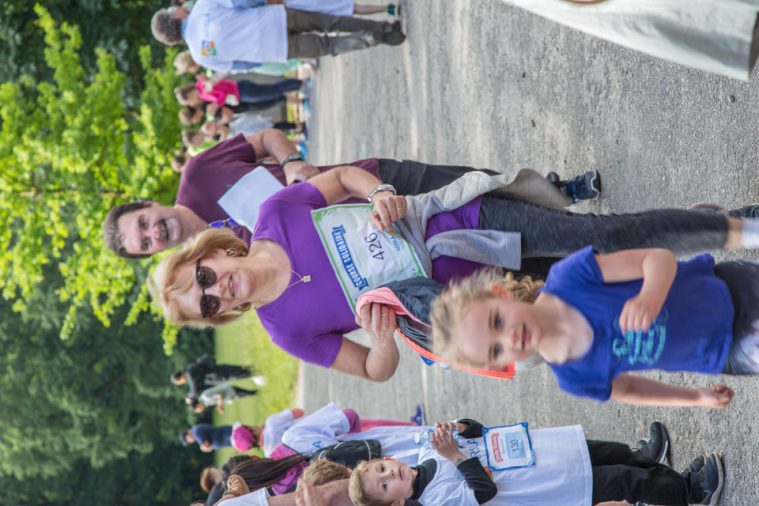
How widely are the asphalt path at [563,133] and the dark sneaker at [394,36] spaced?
4.9 inches

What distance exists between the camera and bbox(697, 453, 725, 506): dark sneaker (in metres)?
4.48

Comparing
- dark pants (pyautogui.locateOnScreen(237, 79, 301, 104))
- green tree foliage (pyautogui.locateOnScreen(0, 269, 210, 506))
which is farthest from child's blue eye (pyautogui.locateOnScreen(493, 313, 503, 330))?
green tree foliage (pyautogui.locateOnScreen(0, 269, 210, 506))

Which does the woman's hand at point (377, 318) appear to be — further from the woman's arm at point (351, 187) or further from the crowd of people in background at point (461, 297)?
the woman's arm at point (351, 187)

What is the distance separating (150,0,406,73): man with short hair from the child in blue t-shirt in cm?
684

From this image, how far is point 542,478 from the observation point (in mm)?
4828

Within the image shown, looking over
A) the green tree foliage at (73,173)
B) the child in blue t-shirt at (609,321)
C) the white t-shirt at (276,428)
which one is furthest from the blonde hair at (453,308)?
the green tree foliage at (73,173)

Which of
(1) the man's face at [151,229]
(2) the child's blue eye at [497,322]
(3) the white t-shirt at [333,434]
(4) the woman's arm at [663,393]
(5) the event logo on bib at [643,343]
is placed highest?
(2) the child's blue eye at [497,322]

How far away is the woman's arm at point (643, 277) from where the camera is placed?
121 inches

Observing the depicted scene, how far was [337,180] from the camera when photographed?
14.6 ft

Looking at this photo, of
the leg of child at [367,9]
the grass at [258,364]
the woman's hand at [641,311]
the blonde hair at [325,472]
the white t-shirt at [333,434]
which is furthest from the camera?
the grass at [258,364]

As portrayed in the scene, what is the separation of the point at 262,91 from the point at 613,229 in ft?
35.5

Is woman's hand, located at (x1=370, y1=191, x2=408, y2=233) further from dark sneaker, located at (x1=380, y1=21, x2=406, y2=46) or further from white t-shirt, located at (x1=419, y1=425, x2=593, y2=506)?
dark sneaker, located at (x1=380, y1=21, x2=406, y2=46)

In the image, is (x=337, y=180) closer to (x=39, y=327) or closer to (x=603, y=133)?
(x=603, y=133)

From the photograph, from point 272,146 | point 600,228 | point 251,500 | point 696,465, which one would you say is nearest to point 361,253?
point 600,228
